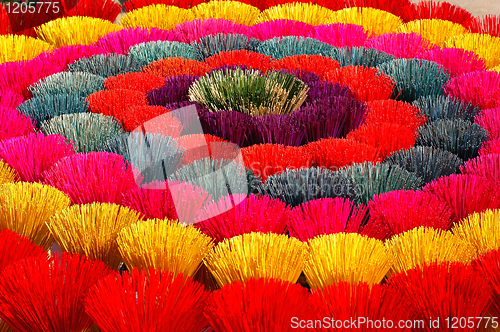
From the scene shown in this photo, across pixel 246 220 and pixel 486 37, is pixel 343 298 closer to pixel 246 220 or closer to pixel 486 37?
pixel 246 220

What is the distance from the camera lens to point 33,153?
2.75 feet

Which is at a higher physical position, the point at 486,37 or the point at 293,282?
the point at 486,37

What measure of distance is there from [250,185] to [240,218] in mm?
104

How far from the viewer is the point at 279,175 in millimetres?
771

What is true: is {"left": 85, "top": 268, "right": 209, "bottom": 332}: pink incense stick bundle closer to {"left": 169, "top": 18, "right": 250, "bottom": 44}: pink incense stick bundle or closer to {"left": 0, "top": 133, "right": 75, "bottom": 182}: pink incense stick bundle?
{"left": 0, "top": 133, "right": 75, "bottom": 182}: pink incense stick bundle

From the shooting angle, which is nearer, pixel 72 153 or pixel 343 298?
pixel 343 298

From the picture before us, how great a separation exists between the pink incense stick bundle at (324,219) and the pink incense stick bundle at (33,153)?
0.38 metres

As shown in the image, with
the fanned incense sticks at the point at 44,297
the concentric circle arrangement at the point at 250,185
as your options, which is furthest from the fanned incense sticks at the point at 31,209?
the fanned incense sticks at the point at 44,297

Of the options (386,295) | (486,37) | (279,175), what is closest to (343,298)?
(386,295)

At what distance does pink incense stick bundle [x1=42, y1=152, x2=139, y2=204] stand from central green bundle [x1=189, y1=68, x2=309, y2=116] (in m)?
0.32

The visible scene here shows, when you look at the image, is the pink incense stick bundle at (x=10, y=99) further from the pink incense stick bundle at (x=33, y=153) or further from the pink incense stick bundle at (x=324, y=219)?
the pink incense stick bundle at (x=324, y=219)

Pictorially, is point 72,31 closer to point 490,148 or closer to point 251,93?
point 251,93

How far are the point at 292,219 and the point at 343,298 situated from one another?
0.17 metres

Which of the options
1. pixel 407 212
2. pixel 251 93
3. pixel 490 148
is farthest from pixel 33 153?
pixel 490 148
